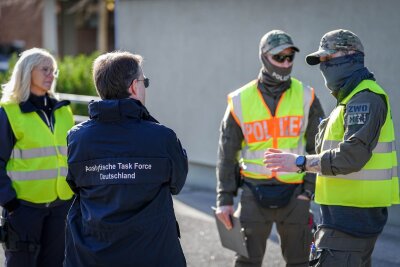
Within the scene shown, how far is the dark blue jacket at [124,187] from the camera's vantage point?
322 centimetres

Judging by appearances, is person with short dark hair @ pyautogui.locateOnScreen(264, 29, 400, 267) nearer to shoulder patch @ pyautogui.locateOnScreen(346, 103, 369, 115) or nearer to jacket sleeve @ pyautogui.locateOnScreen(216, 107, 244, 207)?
shoulder patch @ pyautogui.locateOnScreen(346, 103, 369, 115)

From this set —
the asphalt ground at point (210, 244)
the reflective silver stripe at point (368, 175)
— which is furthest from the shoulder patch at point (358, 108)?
the asphalt ground at point (210, 244)

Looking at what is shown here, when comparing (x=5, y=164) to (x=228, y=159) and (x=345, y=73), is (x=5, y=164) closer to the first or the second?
(x=228, y=159)

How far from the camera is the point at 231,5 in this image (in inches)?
361

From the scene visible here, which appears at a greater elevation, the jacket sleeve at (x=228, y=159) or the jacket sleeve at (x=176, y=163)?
the jacket sleeve at (x=176, y=163)

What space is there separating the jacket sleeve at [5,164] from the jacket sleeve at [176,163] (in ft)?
5.54

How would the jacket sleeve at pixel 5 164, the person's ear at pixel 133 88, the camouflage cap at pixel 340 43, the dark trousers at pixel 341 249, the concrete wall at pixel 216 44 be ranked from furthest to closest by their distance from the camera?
the concrete wall at pixel 216 44 → the jacket sleeve at pixel 5 164 → the camouflage cap at pixel 340 43 → the dark trousers at pixel 341 249 → the person's ear at pixel 133 88

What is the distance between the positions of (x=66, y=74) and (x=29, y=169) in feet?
38.4

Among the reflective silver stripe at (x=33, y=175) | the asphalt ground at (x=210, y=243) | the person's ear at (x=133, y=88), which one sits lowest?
the asphalt ground at (x=210, y=243)

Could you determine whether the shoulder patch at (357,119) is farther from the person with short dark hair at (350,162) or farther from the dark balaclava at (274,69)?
the dark balaclava at (274,69)

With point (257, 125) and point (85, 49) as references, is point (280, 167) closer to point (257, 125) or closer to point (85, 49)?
point (257, 125)

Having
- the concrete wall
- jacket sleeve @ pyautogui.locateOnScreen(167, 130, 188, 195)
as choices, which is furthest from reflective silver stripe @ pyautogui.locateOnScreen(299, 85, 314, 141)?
the concrete wall

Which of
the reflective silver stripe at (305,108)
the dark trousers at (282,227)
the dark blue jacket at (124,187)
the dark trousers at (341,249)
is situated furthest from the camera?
the reflective silver stripe at (305,108)

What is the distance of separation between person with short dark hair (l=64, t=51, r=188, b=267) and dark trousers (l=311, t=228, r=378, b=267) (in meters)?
0.93
